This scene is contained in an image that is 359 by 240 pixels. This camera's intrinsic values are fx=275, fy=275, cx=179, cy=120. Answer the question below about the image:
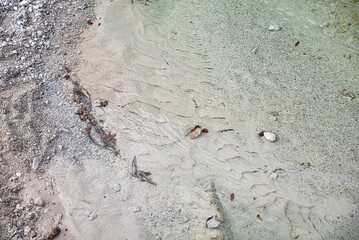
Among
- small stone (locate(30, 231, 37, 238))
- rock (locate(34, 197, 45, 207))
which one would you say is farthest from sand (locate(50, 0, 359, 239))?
small stone (locate(30, 231, 37, 238))

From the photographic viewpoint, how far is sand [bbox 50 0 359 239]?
8.57ft

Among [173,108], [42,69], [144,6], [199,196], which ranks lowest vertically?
[199,196]

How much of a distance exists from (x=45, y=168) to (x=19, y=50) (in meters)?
1.69

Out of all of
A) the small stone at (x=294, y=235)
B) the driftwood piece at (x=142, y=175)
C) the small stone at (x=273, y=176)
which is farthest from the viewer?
the small stone at (x=273, y=176)

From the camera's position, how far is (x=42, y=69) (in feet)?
11.2

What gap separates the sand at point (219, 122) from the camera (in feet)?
8.57

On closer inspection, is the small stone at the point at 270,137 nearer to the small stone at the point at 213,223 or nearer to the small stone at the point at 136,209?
the small stone at the point at 213,223

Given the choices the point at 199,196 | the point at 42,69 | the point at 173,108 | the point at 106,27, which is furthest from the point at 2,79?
the point at 199,196

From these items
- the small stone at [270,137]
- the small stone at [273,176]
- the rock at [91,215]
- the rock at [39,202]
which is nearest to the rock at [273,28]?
the small stone at [270,137]

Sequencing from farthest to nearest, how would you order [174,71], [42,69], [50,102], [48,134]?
[174,71]
[42,69]
[50,102]
[48,134]

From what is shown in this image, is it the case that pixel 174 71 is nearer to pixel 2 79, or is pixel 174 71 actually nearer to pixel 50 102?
pixel 50 102

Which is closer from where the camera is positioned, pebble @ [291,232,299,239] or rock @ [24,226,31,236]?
rock @ [24,226,31,236]

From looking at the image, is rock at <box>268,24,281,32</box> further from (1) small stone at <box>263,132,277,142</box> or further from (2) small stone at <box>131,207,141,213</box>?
(2) small stone at <box>131,207,141,213</box>

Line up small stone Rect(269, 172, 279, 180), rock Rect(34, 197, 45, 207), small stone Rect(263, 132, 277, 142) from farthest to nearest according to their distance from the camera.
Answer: small stone Rect(263, 132, 277, 142)
small stone Rect(269, 172, 279, 180)
rock Rect(34, 197, 45, 207)
